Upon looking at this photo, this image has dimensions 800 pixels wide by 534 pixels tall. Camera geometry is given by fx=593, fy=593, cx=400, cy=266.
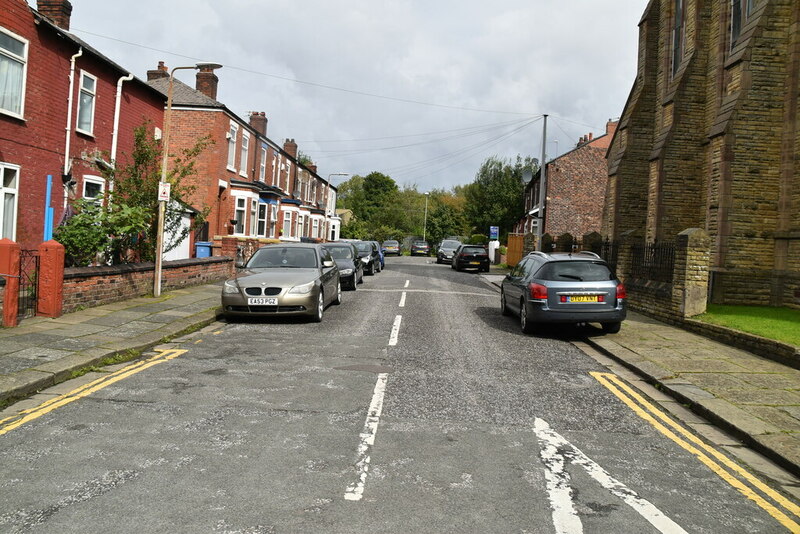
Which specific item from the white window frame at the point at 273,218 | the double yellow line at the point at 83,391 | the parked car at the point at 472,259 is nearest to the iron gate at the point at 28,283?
the double yellow line at the point at 83,391

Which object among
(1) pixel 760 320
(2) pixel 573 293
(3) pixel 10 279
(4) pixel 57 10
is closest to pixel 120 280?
(3) pixel 10 279

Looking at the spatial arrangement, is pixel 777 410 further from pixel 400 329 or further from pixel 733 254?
pixel 733 254

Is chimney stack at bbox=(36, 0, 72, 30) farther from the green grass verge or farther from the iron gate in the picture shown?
the green grass verge

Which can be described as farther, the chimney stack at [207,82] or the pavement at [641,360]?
the chimney stack at [207,82]

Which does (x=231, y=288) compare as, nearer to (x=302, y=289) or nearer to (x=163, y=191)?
(x=302, y=289)

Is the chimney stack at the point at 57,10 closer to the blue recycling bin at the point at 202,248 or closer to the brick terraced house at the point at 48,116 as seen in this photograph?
the brick terraced house at the point at 48,116

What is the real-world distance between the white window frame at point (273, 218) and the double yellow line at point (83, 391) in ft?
83.5

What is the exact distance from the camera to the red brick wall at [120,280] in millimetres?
10766

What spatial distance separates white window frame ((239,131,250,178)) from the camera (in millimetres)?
31609

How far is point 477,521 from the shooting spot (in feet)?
11.7

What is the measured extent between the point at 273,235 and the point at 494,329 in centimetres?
2475

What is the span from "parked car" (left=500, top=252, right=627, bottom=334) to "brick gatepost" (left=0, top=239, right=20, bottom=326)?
856 cm

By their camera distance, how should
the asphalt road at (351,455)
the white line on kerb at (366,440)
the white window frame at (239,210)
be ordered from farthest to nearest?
the white window frame at (239,210)
the white line on kerb at (366,440)
the asphalt road at (351,455)

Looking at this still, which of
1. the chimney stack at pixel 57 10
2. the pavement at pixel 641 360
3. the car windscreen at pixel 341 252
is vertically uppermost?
the chimney stack at pixel 57 10
